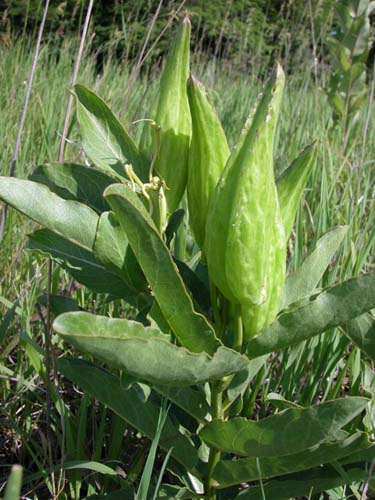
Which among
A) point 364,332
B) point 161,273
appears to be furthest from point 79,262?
point 364,332

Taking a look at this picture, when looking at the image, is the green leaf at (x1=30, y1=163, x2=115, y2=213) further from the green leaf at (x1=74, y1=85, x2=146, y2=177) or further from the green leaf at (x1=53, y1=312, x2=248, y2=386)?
the green leaf at (x1=53, y1=312, x2=248, y2=386)

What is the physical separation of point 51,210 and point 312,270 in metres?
0.33

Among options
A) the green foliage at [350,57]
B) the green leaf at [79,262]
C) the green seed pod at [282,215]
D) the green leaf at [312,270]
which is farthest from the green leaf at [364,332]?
the green foliage at [350,57]

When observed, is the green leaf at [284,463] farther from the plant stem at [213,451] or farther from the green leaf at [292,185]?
the green leaf at [292,185]

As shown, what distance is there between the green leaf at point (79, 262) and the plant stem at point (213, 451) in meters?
0.16

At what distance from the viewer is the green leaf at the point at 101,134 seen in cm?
78

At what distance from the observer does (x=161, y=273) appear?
2.07 feet

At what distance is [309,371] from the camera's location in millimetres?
1242

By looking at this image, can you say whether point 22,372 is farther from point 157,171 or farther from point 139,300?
point 157,171

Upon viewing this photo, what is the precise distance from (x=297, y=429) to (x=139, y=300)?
24 centimetres

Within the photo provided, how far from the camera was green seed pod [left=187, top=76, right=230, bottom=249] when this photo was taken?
66 centimetres

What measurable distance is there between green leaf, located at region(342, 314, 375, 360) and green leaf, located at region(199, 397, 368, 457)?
0.62ft

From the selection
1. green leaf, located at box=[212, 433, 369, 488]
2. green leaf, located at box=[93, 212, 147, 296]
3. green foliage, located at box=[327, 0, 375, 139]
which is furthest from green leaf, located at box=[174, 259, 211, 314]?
green foliage, located at box=[327, 0, 375, 139]

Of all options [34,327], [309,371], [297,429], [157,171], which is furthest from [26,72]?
[297,429]
